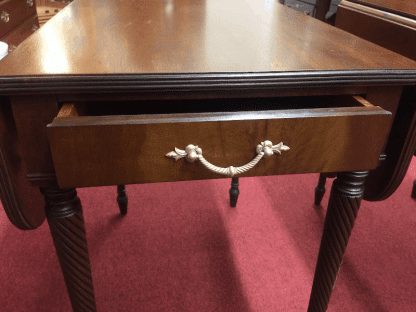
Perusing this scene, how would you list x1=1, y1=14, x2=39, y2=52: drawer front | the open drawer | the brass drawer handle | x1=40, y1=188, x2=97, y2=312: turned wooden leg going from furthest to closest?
1. x1=1, y1=14, x2=39, y2=52: drawer front
2. the brass drawer handle
3. x1=40, y1=188, x2=97, y2=312: turned wooden leg
4. the open drawer

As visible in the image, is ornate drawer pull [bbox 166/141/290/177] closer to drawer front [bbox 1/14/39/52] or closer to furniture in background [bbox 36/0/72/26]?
drawer front [bbox 1/14/39/52]

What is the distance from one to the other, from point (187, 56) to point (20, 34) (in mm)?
1918

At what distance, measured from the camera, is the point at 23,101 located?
0.50 meters

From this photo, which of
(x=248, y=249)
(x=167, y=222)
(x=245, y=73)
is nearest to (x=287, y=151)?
(x=245, y=73)

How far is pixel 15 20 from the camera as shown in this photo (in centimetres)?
197

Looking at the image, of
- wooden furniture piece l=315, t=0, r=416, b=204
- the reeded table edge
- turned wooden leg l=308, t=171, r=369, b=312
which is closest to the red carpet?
turned wooden leg l=308, t=171, r=369, b=312

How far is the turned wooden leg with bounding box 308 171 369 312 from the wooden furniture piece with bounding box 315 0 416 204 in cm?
26

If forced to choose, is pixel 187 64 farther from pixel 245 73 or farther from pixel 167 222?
pixel 167 222

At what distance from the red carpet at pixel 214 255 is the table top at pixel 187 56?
0.69 m

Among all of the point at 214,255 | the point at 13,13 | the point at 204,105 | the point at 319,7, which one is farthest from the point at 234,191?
the point at 13,13

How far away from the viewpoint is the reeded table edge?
0.48 meters

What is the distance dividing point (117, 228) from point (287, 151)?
87cm

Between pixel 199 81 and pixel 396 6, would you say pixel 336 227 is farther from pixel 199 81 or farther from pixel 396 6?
pixel 396 6

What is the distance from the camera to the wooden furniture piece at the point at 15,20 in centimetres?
179
